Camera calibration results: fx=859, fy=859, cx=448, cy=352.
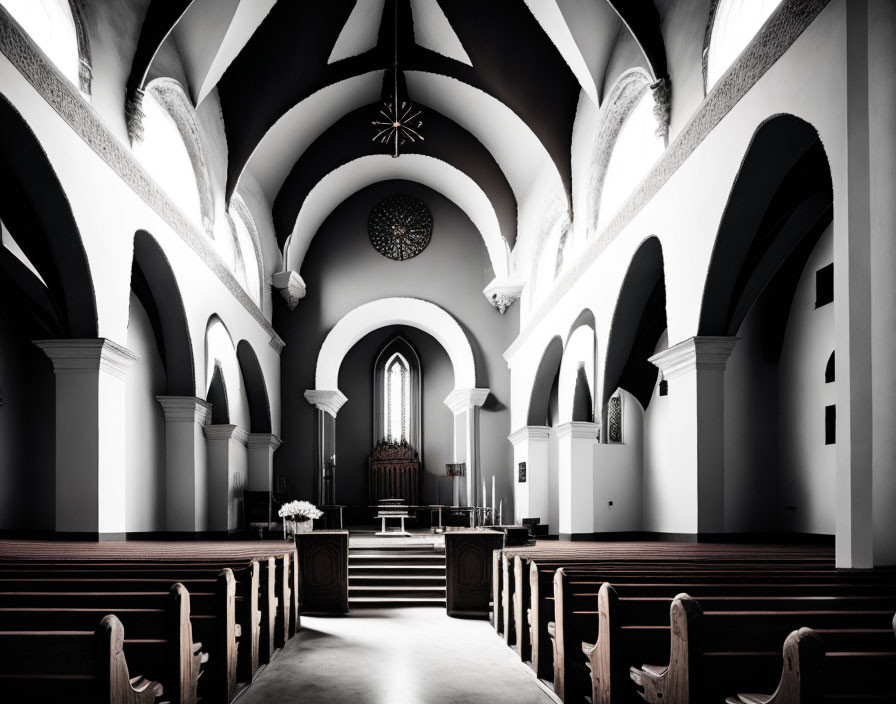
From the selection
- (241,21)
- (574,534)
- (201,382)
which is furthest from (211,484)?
(241,21)

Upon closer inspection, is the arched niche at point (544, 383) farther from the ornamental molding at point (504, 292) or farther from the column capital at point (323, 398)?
the column capital at point (323, 398)

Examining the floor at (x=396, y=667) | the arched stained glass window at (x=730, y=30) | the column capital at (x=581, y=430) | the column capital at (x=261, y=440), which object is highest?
the arched stained glass window at (x=730, y=30)

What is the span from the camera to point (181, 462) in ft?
40.3

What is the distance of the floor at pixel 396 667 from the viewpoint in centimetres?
493

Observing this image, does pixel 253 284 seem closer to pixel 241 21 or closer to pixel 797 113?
pixel 241 21

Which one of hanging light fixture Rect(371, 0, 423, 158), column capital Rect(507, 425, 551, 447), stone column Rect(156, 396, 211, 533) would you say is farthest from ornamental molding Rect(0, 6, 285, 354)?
column capital Rect(507, 425, 551, 447)

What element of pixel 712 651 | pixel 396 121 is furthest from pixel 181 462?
pixel 712 651

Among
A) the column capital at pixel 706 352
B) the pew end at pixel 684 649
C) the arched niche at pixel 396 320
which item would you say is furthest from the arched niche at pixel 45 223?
the arched niche at pixel 396 320

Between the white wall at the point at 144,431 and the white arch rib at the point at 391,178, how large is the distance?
505 cm

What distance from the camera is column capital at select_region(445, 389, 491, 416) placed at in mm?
17719

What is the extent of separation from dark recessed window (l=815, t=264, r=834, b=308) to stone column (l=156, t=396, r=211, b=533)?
8161mm

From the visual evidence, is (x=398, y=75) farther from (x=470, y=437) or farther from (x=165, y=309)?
(x=470, y=437)

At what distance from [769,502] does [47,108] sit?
7.43 metres

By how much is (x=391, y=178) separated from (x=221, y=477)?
7840 mm
